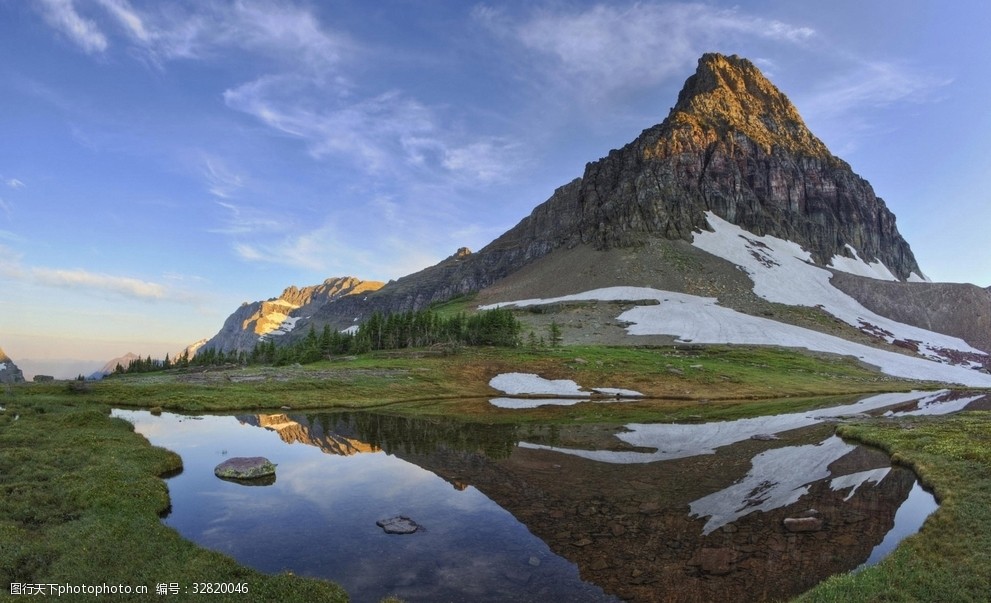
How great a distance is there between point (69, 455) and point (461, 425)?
27283 millimetres

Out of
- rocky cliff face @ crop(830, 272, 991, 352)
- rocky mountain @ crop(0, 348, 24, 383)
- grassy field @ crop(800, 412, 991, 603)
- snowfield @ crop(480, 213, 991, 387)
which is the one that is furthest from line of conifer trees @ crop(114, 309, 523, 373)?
rocky cliff face @ crop(830, 272, 991, 352)

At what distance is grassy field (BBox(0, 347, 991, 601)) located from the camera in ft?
43.9

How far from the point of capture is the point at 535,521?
797 inches

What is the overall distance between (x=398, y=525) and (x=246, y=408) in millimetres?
40724

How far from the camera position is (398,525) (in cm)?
1902

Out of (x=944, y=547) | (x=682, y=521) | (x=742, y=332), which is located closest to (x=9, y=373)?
(x=682, y=521)

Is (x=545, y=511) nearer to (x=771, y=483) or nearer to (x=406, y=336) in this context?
(x=771, y=483)

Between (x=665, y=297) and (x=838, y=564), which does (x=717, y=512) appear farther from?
(x=665, y=297)

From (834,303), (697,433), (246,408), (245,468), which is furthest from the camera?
(834,303)

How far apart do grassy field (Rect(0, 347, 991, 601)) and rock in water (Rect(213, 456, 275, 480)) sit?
305 cm

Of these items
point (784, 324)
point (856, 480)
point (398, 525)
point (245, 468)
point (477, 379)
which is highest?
point (784, 324)

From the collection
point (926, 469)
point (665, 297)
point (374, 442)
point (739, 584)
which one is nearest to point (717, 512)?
point (739, 584)

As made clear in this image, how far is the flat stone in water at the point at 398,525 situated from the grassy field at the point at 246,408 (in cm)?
541

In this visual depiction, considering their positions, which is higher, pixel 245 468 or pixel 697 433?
pixel 245 468
